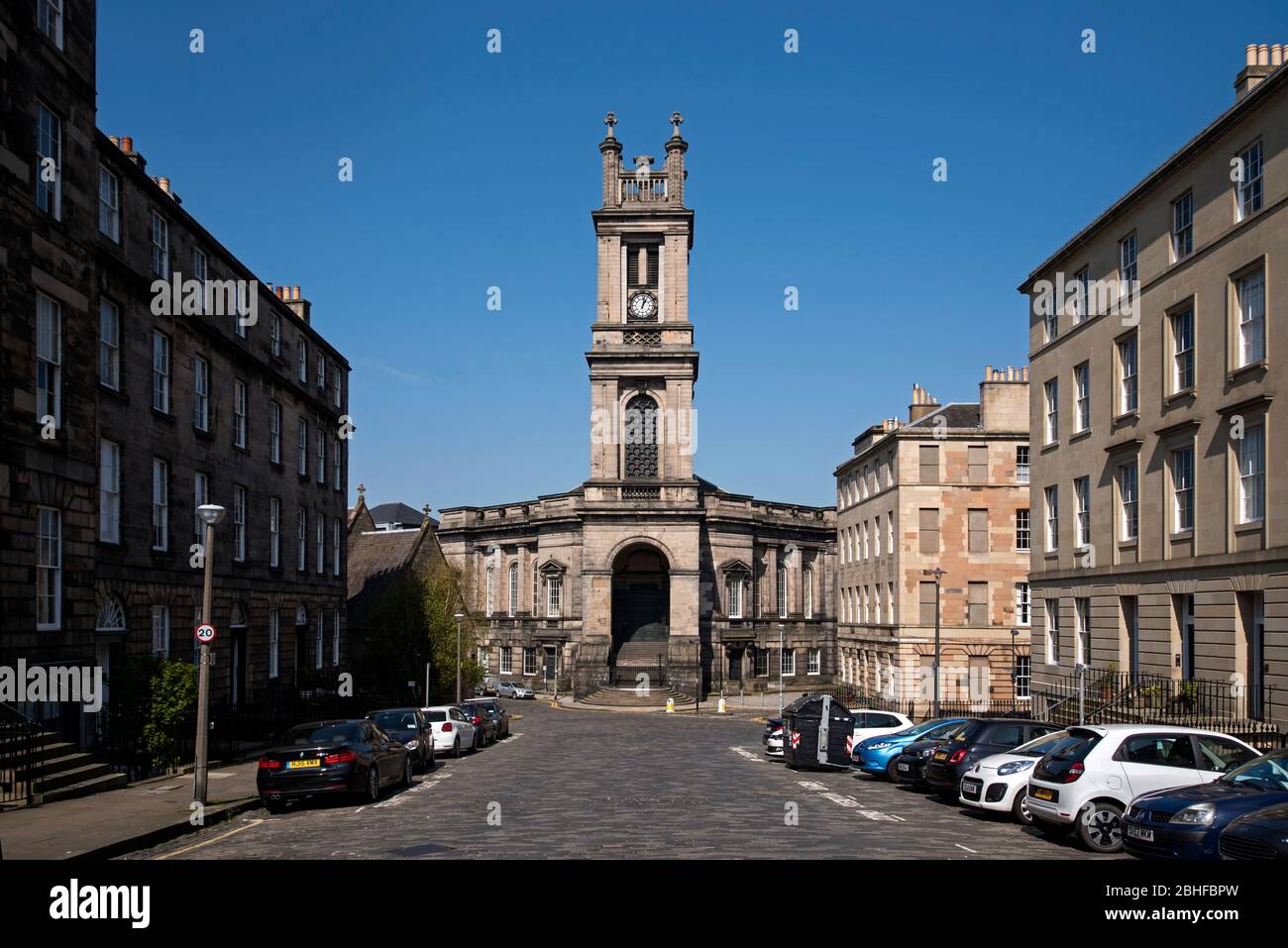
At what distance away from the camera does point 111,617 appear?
26.0 meters

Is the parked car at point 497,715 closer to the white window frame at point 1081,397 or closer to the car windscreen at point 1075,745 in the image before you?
the white window frame at point 1081,397

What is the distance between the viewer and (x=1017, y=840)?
51.2 feet

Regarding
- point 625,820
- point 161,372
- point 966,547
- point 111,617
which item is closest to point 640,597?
point 966,547

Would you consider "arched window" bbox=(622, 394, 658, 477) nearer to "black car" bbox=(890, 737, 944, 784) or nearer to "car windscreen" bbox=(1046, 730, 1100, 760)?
"black car" bbox=(890, 737, 944, 784)

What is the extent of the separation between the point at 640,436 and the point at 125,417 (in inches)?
1745

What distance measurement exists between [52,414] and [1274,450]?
24.1m

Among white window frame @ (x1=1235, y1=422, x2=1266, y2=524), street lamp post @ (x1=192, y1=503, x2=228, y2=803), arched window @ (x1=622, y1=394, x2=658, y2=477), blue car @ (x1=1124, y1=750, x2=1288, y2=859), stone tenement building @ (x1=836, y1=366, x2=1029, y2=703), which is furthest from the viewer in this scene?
arched window @ (x1=622, y1=394, x2=658, y2=477)

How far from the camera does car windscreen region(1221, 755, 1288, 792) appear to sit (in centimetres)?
1255

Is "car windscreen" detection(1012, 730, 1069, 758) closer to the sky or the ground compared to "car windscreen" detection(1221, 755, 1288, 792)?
closer to the ground

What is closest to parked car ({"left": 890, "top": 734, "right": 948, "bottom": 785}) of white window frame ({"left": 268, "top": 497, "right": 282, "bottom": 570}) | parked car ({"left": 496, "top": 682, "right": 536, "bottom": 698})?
white window frame ({"left": 268, "top": 497, "right": 282, "bottom": 570})

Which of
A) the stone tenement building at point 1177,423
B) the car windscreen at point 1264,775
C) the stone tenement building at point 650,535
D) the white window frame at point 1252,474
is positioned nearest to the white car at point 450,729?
the stone tenement building at point 1177,423

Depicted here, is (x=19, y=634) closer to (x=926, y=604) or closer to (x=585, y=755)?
(x=585, y=755)

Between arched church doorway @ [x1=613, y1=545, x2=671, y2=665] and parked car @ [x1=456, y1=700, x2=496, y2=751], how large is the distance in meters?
32.6

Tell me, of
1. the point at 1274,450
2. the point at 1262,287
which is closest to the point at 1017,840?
the point at 1274,450
